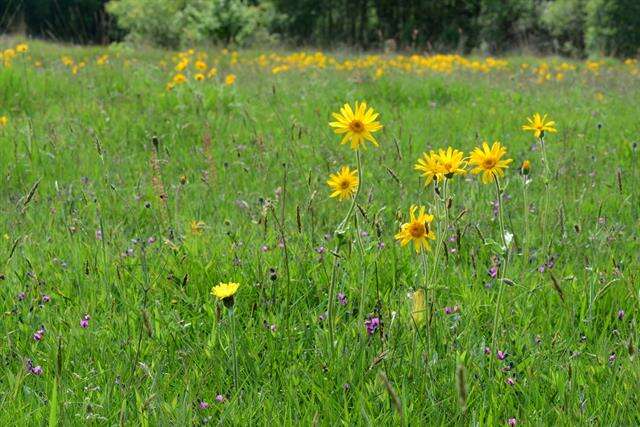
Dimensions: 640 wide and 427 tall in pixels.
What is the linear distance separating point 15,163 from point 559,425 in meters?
3.25

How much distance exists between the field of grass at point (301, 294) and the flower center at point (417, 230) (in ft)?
0.17

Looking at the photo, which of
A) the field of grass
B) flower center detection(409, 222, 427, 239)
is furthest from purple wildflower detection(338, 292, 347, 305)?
flower center detection(409, 222, 427, 239)

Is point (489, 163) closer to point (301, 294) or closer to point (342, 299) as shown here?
point (342, 299)

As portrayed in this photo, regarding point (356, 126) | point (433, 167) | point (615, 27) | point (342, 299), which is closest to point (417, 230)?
point (433, 167)

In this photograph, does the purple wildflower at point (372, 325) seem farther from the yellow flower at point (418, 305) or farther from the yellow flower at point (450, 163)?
the yellow flower at point (450, 163)

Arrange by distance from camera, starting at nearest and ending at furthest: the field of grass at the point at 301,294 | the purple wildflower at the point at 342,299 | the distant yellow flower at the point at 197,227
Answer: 1. the field of grass at the point at 301,294
2. the purple wildflower at the point at 342,299
3. the distant yellow flower at the point at 197,227

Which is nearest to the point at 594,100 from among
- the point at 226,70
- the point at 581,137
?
the point at 581,137

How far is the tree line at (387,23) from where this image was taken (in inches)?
727

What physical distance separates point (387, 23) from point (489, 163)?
29112mm

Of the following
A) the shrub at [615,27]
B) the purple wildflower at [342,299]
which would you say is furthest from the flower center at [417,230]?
the shrub at [615,27]

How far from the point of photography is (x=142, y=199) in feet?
11.1

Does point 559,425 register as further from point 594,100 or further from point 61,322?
point 594,100

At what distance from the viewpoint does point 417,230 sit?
1.59 meters

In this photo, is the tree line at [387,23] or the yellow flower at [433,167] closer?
the yellow flower at [433,167]
